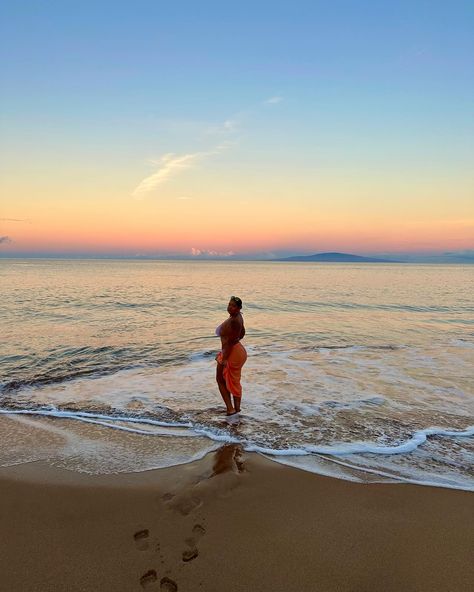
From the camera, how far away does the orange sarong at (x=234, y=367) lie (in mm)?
7004

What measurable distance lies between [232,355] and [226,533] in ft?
11.6

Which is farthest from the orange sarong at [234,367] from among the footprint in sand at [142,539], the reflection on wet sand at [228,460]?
the footprint in sand at [142,539]

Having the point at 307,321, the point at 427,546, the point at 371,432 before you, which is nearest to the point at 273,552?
the point at 427,546

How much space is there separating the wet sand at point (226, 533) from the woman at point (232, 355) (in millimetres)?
2277

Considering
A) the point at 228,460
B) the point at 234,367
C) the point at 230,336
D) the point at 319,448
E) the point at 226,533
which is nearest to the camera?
the point at 226,533

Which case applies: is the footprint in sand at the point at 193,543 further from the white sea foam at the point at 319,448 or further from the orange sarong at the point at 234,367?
the orange sarong at the point at 234,367

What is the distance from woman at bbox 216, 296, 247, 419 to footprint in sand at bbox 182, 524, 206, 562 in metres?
→ 3.37

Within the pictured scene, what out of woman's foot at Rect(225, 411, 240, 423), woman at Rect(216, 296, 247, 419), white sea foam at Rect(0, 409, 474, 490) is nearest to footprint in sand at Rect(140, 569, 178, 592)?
white sea foam at Rect(0, 409, 474, 490)

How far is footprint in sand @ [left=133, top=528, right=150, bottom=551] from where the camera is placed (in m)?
3.43

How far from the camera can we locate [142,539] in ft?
11.6

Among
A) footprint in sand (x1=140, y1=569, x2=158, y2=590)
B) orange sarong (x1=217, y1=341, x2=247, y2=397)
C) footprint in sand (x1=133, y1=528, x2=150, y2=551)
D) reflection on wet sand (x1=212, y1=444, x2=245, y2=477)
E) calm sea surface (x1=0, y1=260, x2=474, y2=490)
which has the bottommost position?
calm sea surface (x1=0, y1=260, x2=474, y2=490)

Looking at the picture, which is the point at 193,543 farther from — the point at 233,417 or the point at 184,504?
the point at 233,417

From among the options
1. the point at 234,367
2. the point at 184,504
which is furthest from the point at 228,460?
the point at 234,367

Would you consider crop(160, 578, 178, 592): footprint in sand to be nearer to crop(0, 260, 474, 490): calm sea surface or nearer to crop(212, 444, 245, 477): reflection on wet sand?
crop(212, 444, 245, 477): reflection on wet sand
